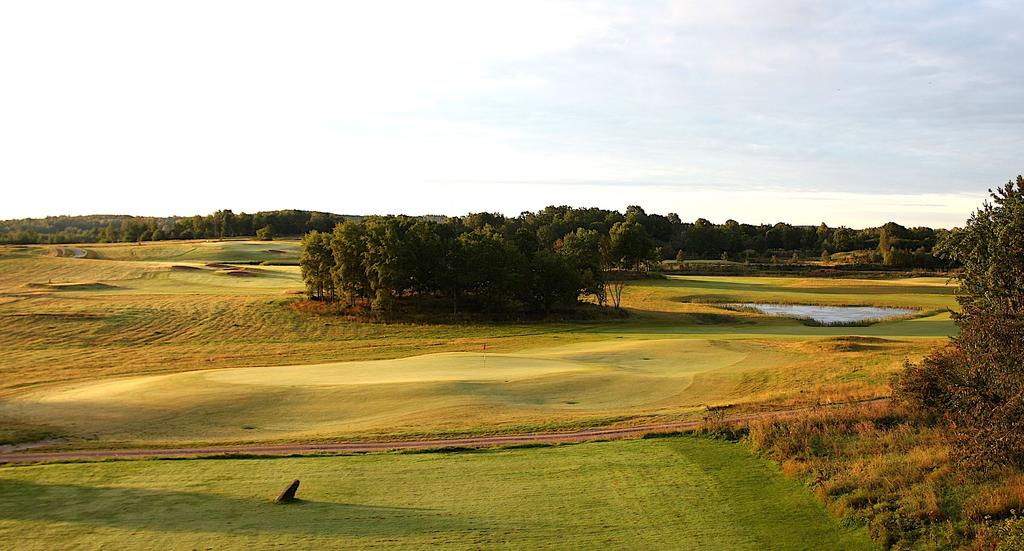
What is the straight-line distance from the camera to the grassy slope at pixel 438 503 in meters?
14.1

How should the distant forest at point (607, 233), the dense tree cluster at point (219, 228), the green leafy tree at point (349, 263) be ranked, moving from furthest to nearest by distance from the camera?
1. the dense tree cluster at point (219, 228)
2. the distant forest at point (607, 233)
3. the green leafy tree at point (349, 263)

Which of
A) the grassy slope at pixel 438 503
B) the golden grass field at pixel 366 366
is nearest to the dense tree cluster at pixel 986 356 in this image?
the grassy slope at pixel 438 503

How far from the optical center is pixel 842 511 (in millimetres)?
15391

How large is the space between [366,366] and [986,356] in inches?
1042

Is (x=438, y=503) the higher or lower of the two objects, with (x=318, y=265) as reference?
lower

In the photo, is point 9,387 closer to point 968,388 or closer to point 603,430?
point 603,430

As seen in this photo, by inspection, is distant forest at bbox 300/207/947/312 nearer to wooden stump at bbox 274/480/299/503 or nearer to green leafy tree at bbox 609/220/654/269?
green leafy tree at bbox 609/220/654/269

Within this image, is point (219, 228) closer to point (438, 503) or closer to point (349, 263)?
point (349, 263)

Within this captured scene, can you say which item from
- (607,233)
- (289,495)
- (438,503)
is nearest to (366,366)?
(289,495)

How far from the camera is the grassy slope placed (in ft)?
46.3

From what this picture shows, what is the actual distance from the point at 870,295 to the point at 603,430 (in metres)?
70.9

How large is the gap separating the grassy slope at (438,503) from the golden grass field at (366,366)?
3830 millimetres

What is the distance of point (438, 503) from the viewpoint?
1609 centimetres

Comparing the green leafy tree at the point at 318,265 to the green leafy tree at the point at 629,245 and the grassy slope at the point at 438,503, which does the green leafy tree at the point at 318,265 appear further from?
the green leafy tree at the point at 629,245
